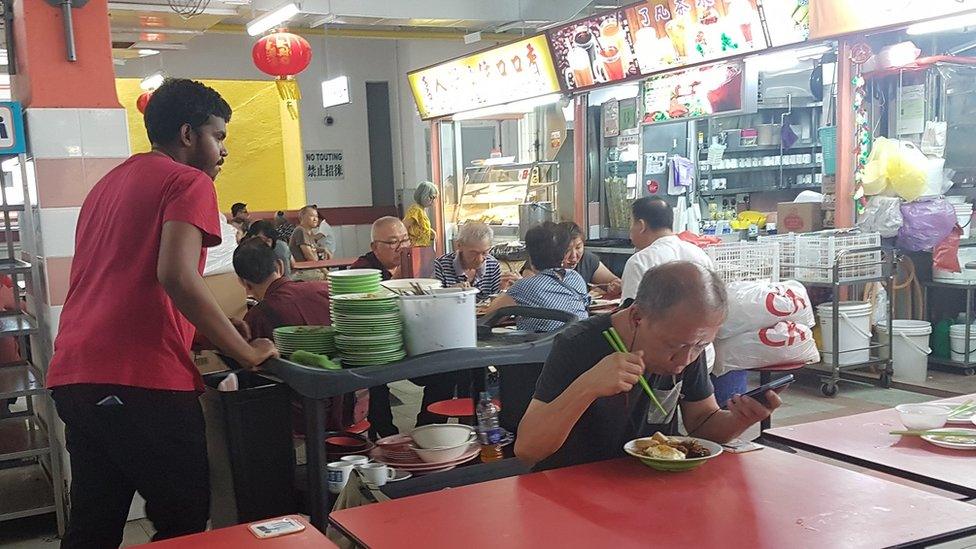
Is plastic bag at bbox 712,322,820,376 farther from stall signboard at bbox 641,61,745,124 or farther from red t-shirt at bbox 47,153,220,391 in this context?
stall signboard at bbox 641,61,745,124

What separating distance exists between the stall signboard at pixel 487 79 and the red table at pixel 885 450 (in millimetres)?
6525

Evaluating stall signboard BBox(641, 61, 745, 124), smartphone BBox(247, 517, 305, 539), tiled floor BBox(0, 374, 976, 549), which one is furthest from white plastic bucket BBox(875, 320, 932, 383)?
smartphone BBox(247, 517, 305, 539)

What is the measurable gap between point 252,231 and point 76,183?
9.39ft

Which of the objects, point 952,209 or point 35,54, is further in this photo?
point 952,209

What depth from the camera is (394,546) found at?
5.53 ft

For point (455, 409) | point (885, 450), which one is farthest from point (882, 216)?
point (885, 450)

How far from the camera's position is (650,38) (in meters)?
7.32

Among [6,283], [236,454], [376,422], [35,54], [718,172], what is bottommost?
[376,422]

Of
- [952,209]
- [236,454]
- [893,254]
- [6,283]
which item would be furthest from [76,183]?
[952,209]

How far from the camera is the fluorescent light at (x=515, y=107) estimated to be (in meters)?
8.95

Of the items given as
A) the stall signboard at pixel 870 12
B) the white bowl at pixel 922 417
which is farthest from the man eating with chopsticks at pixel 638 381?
the stall signboard at pixel 870 12

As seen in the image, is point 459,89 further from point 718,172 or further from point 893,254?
point 893,254

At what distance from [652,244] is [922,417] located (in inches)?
99.0

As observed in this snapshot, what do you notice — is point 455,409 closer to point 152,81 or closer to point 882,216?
point 882,216
